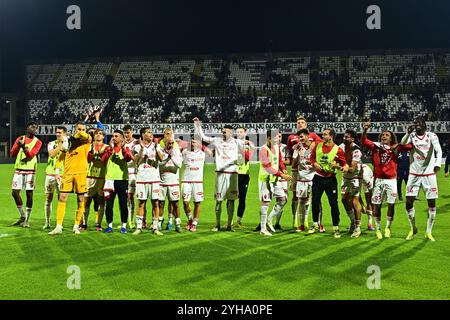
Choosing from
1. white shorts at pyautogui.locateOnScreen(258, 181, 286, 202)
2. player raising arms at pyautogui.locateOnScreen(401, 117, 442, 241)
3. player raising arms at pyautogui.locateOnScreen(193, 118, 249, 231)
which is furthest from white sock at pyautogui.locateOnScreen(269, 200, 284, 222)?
player raising arms at pyautogui.locateOnScreen(401, 117, 442, 241)

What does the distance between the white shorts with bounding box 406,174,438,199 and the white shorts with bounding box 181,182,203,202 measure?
15.3 ft

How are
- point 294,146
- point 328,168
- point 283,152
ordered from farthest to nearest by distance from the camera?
point 283,152
point 294,146
point 328,168

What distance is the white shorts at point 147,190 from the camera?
11.0 meters

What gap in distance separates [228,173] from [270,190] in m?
1.05

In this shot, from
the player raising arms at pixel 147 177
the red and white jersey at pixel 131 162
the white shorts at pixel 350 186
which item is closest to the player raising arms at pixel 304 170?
the white shorts at pixel 350 186

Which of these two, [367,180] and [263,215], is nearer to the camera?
[263,215]

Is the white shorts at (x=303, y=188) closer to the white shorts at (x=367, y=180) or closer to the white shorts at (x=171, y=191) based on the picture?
the white shorts at (x=367, y=180)

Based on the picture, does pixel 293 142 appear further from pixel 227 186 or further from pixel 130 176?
pixel 130 176

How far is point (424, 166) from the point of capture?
10.5m

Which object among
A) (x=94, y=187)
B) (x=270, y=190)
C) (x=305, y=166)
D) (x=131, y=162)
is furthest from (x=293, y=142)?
(x=94, y=187)

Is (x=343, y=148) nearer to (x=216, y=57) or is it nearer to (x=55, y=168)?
(x=55, y=168)

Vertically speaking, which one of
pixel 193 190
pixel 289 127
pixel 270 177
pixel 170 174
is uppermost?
pixel 289 127

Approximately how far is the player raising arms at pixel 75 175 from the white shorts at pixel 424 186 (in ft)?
23.2
